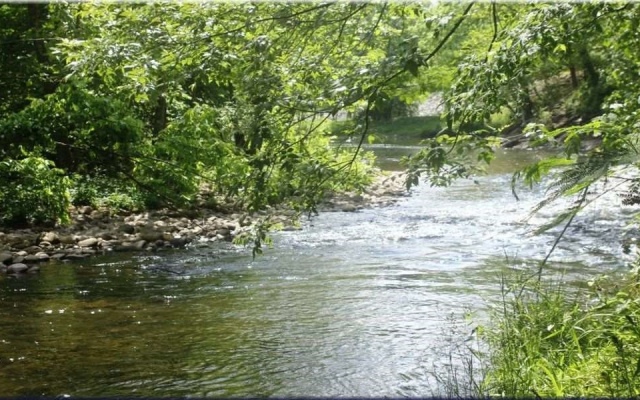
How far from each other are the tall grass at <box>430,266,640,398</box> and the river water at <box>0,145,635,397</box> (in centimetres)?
66

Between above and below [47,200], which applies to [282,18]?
above

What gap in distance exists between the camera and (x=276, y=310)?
791cm

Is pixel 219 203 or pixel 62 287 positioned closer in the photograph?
pixel 62 287

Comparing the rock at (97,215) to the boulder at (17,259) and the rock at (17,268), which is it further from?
the rock at (17,268)

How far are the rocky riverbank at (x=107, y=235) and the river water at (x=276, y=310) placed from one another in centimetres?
48

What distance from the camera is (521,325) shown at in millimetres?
5414

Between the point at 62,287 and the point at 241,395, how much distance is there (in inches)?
175

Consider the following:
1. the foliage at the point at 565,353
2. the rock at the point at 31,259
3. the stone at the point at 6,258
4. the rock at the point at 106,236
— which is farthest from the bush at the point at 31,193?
the foliage at the point at 565,353

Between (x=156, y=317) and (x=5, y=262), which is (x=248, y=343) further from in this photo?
(x=5, y=262)

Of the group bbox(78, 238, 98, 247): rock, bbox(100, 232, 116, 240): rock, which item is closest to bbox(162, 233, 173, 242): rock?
bbox(100, 232, 116, 240): rock

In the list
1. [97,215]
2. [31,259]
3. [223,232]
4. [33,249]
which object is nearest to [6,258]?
[31,259]

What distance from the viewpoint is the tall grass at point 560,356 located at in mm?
3861

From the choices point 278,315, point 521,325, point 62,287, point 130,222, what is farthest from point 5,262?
point 521,325

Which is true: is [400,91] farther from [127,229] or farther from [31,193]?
[127,229]
